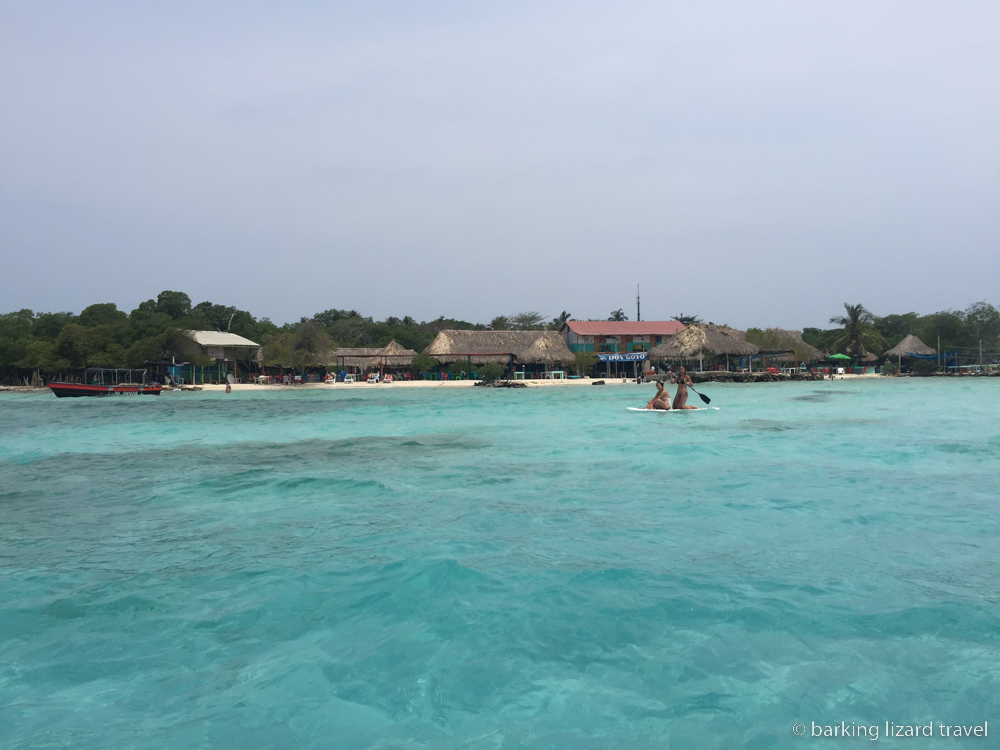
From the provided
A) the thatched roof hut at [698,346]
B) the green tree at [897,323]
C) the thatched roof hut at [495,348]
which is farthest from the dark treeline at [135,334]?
the green tree at [897,323]

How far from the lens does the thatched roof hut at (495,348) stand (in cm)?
4484

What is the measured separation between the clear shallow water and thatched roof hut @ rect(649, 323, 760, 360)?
104 ft

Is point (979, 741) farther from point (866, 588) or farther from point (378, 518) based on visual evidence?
point (378, 518)

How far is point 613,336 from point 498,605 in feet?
151

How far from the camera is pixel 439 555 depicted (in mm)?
5555

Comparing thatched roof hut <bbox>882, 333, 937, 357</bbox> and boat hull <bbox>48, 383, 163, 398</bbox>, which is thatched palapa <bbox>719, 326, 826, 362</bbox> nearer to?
thatched roof hut <bbox>882, 333, 937, 357</bbox>

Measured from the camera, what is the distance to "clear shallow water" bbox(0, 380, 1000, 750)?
10.3ft

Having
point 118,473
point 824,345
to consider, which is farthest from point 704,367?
point 118,473

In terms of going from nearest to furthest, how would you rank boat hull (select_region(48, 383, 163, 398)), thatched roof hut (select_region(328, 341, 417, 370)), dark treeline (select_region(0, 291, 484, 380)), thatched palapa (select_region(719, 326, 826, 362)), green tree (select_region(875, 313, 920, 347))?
boat hull (select_region(48, 383, 163, 398))
dark treeline (select_region(0, 291, 484, 380))
thatched roof hut (select_region(328, 341, 417, 370))
thatched palapa (select_region(719, 326, 826, 362))
green tree (select_region(875, 313, 920, 347))

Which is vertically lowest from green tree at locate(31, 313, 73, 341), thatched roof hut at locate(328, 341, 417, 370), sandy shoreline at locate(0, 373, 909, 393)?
sandy shoreline at locate(0, 373, 909, 393)

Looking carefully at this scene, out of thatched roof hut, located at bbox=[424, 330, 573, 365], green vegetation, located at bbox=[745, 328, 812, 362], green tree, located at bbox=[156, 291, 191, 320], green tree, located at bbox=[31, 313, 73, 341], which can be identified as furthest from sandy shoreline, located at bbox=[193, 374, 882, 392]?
green tree, located at bbox=[31, 313, 73, 341]

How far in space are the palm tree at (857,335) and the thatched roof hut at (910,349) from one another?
1372 mm

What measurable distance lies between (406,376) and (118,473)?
36.6 metres

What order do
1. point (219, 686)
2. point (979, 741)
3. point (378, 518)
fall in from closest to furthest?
point (979, 741) → point (219, 686) → point (378, 518)
